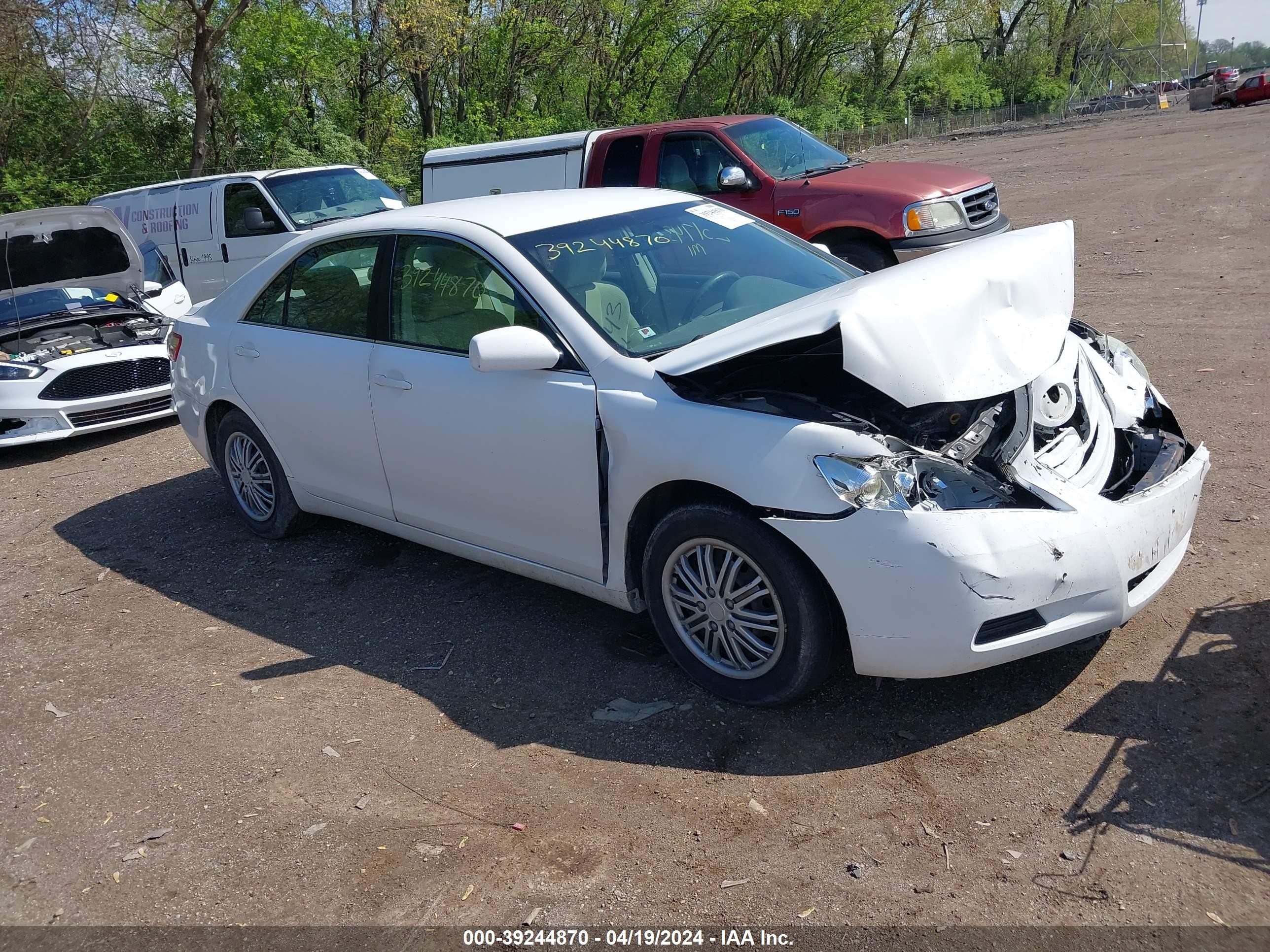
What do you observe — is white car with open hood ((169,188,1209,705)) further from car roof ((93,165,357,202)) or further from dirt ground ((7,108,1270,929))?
car roof ((93,165,357,202))

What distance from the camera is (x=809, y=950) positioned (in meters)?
2.73

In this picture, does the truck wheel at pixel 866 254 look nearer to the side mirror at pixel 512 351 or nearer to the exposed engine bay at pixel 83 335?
the exposed engine bay at pixel 83 335

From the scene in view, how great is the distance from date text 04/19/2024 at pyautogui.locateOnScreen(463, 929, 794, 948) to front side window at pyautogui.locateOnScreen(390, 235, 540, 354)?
7.38 ft

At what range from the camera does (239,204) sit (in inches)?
496

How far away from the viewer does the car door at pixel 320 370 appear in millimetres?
4938

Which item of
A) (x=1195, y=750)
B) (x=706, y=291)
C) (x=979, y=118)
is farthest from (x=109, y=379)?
(x=979, y=118)

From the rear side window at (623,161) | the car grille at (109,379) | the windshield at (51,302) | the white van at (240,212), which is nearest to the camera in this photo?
the car grille at (109,379)

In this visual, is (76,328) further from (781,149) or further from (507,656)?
(781,149)

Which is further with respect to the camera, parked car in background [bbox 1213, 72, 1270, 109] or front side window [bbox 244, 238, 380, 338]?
parked car in background [bbox 1213, 72, 1270, 109]

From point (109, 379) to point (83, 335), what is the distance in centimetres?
56

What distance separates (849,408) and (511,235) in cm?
167

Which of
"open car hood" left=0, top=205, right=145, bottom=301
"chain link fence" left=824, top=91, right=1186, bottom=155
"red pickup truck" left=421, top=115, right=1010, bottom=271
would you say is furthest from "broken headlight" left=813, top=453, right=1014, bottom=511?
"chain link fence" left=824, top=91, right=1186, bottom=155

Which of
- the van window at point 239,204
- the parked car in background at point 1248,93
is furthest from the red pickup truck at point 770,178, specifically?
the parked car in background at point 1248,93

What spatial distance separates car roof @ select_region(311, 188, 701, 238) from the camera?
15.2 feet
